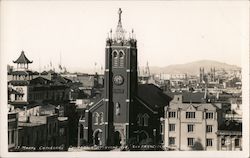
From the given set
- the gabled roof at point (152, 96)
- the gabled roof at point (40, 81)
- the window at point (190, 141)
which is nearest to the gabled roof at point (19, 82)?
the gabled roof at point (40, 81)

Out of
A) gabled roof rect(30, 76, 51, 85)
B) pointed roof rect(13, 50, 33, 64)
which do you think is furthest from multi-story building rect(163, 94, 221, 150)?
pointed roof rect(13, 50, 33, 64)

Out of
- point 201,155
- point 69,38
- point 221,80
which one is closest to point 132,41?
point 69,38

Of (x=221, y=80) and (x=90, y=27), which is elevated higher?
(x=90, y=27)

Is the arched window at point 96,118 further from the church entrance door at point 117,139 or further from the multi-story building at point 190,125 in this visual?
the multi-story building at point 190,125

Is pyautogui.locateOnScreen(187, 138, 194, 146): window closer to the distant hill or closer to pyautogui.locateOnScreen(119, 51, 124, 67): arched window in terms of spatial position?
the distant hill

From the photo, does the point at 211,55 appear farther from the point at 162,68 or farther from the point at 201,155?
the point at 201,155

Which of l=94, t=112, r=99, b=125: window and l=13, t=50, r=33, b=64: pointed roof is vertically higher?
l=13, t=50, r=33, b=64: pointed roof
